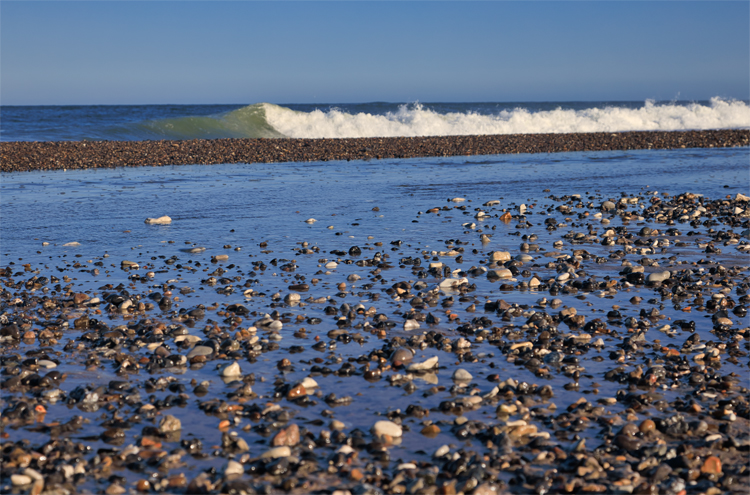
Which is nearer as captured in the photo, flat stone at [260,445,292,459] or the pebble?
flat stone at [260,445,292,459]

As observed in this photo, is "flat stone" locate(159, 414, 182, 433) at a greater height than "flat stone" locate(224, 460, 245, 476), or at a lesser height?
greater

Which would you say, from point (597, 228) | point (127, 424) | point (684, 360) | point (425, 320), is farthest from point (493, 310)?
point (597, 228)

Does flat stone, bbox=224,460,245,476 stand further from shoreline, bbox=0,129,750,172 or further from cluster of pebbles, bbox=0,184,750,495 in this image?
shoreline, bbox=0,129,750,172

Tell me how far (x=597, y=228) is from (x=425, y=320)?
6.81m

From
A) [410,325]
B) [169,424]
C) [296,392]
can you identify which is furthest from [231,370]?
[410,325]

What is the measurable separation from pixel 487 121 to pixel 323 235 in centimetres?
4757

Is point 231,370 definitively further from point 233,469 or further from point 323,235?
point 323,235

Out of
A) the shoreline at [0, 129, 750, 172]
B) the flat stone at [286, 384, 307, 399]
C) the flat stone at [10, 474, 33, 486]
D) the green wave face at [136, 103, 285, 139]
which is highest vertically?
the green wave face at [136, 103, 285, 139]

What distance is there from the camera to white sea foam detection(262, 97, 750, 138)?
52.6 meters

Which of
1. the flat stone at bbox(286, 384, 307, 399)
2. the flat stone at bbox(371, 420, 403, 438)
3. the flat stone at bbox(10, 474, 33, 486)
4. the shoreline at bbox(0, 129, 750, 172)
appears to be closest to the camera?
the flat stone at bbox(10, 474, 33, 486)

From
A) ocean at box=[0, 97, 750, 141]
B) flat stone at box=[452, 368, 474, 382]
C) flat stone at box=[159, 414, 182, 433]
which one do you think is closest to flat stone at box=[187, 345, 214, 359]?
flat stone at box=[159, 414, 182, 433]

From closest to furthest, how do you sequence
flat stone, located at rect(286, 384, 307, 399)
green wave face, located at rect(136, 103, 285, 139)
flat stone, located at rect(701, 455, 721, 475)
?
1. flat stone, located at rect(701, 455, 721, 475)
2. flat stone, located at rect(286, 384, 307, 399)
3. green wave face, located at rect(136, 103, 285, 139)

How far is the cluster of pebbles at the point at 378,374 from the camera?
13.7ft

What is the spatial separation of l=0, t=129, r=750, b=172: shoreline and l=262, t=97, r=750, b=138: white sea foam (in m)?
12.3
